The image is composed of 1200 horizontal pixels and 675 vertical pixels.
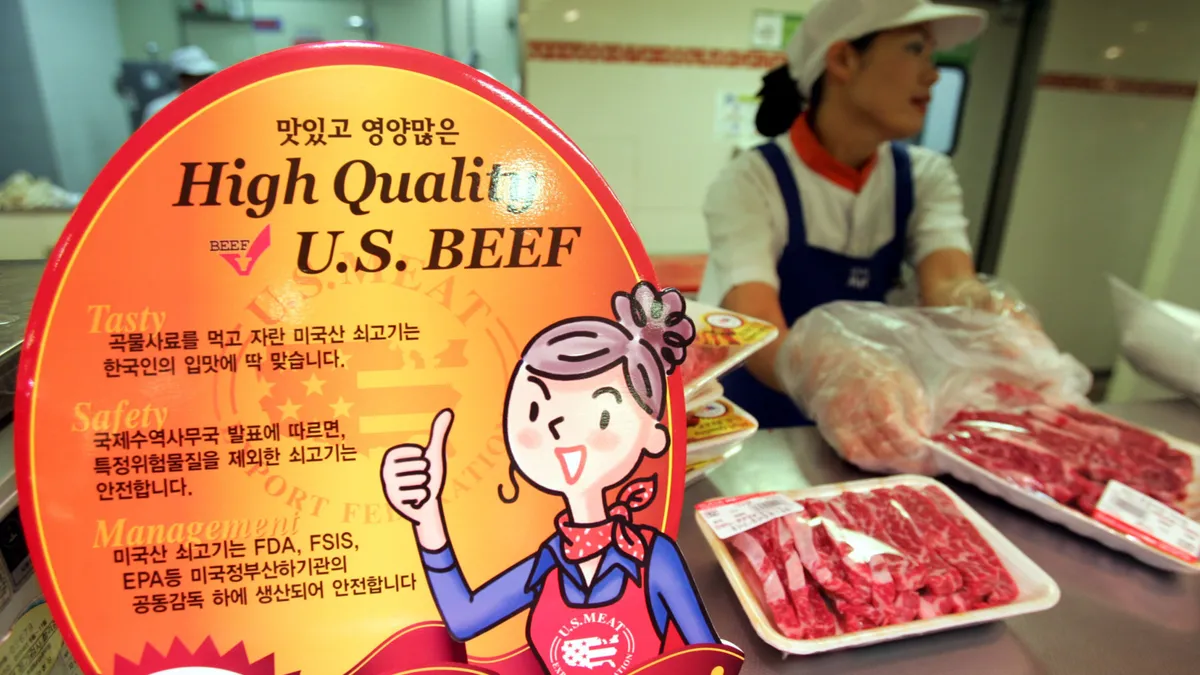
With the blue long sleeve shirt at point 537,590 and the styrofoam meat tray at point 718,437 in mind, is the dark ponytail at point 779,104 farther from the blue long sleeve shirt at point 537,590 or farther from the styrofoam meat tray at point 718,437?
the blue long sleeve shirt at point 537,590

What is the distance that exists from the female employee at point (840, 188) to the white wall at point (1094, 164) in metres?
2.44

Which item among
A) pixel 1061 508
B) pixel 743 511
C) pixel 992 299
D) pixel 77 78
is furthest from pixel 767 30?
pixel 77 78

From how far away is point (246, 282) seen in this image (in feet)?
1.40

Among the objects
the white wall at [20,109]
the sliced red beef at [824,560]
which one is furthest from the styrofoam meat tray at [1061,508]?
the white wall at [20,109]

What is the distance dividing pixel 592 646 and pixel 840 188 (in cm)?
142

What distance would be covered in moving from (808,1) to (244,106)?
326cm

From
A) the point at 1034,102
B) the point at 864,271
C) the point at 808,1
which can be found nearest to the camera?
the point at 864,271

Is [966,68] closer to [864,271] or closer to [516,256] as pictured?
[864,271]

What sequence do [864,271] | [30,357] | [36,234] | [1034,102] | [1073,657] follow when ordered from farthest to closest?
[1034,102], [36,234], [864,271], [1073,657], [30,357]

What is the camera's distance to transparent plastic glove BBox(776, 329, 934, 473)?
92 centimetres

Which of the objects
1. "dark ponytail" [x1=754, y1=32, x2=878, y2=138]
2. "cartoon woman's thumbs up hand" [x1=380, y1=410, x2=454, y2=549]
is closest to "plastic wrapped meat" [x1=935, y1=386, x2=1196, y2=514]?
"cartoon woman's thumbs up hand" [x1=380, y1=410, x2=454, y2=549]

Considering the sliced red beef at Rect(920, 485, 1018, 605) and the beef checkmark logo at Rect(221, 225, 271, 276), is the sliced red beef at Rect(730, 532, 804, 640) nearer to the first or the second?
the sliced red beef at Rect(920, 485, 1018, 605)

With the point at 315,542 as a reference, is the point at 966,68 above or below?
above

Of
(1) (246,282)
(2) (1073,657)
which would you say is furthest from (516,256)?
(2) (1073,657)
